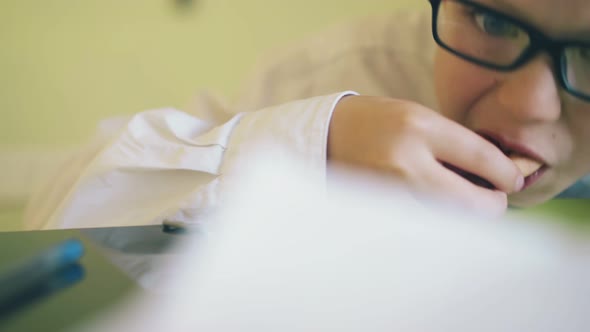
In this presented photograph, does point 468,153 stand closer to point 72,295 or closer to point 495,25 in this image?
point 495,25

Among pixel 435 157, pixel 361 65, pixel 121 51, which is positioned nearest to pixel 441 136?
pixel 435 157

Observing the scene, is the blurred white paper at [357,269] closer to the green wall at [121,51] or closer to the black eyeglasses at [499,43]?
the black eyeglasses at [499,43]

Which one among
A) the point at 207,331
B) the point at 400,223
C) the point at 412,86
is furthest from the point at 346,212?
the point at 412,86

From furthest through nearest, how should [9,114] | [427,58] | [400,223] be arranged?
[9,114], [427,58], [400,223]

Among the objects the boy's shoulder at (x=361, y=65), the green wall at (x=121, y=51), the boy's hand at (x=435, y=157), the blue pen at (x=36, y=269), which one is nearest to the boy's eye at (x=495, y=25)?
the boy's hand at (x=435, y=157)

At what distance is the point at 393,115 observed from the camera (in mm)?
316

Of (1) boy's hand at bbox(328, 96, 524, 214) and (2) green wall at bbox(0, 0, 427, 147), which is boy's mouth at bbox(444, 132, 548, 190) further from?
Answer: (2) green wall at bbox(0, 0, 427, 147)

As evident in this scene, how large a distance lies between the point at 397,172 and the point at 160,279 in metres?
0.16

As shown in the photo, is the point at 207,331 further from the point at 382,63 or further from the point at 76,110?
the point at 76,110

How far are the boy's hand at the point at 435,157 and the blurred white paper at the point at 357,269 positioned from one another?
13mm

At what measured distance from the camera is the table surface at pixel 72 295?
173mm

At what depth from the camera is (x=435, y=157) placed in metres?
0.31

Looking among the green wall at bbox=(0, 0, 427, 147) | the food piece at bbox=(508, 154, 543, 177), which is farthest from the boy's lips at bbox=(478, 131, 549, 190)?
the green wall at bbox=(0, 0, 427, 147)

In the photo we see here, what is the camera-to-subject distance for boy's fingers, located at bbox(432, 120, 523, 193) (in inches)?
12.0
